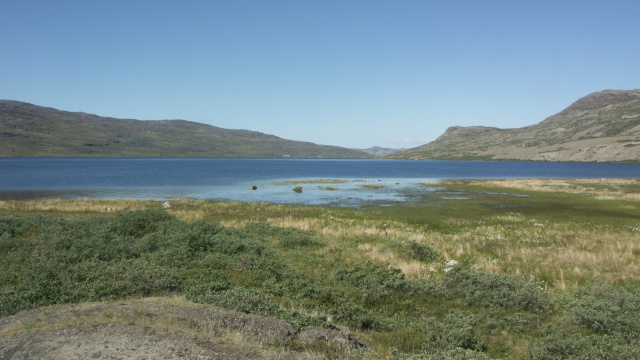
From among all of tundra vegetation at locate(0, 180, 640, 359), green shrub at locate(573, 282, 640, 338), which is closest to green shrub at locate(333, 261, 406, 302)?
tundra vegetation at locate(0, 180, 640, 359)

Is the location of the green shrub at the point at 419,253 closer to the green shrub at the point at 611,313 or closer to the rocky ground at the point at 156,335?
the green shrub at the point at 611,313

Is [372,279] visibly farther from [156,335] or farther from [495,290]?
[156,335]

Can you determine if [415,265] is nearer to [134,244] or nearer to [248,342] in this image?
[248,342]

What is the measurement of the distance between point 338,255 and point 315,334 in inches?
508

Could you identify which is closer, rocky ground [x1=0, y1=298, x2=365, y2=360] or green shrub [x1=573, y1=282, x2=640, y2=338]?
rocky ground [x1=0, y1=298, x2=365, y2=360]

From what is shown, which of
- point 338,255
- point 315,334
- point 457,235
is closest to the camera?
point 315,334

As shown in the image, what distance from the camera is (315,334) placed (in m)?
9.73

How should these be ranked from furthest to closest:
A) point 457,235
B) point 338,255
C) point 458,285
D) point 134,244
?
point 457,235 < point 338,255 < point 134,244 < point 458,285

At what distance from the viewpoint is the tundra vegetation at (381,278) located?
424 inches

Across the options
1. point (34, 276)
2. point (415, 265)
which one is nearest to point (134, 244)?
point (34, 276)

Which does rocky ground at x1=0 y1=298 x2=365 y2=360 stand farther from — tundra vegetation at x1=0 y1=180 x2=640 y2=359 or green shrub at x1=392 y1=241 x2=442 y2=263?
green shrub at x1=392 y1=241 x2=442 y2=263

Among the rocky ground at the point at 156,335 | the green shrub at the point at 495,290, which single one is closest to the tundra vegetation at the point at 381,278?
the green shrub at the point at 495,290

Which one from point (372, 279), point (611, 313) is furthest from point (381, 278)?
point (611, 313)

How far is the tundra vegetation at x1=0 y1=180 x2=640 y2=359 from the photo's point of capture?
10.8 meters
